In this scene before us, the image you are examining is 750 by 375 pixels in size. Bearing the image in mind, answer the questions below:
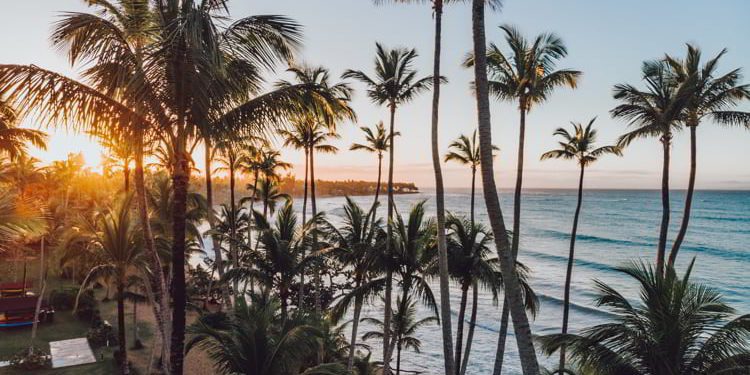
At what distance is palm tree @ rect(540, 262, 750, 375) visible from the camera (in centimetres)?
746

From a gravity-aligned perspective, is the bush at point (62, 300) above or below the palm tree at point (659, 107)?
below

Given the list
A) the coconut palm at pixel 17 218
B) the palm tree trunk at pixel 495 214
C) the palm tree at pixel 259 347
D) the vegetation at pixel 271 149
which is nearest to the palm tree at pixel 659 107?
the vegetation at pixel 271 149

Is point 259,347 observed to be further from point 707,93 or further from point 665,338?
point 707,93

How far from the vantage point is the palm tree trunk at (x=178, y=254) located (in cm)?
827

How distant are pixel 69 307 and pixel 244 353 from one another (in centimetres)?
2334

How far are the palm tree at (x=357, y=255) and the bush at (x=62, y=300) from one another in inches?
751

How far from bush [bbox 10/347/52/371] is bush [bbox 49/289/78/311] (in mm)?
9505

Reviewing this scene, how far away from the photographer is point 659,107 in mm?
14914

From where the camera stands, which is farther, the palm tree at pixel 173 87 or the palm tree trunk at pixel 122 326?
the palm tree trunk at pixel 122 326

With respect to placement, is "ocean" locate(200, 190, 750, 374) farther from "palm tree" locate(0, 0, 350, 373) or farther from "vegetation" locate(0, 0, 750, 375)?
"palm tree" locate(0, 0, 350, 373)

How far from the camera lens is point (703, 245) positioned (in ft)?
204

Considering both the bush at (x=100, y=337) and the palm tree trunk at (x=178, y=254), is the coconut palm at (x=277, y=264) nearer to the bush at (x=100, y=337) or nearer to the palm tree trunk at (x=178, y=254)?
the palm tree trunk at (x=178, y=254)

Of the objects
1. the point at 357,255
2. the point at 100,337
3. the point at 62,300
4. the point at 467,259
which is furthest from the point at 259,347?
the point at 62,300

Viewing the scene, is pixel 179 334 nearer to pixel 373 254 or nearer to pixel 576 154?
pixel 373 254
